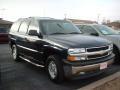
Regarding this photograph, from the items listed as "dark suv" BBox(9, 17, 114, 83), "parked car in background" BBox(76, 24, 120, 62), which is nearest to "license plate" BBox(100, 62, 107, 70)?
"dark suv" BBox(9, 17, 114, 83)

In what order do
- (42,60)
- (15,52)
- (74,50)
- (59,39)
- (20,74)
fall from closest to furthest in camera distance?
1. (74,50)
2. (59,39)
3. (42,60)
4. (20,74)
5. (15,52)

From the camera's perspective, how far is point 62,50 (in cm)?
559

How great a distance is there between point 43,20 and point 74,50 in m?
2.13

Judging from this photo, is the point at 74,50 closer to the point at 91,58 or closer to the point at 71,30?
the point at 91,58

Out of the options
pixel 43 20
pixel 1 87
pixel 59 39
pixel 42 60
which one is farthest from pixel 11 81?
pixel 43 20

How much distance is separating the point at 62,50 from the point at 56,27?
163cm

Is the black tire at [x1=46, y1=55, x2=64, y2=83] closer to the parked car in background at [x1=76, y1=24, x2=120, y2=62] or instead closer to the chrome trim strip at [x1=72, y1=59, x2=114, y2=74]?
the chrome trim strip at [x1=72, y1=59, x2=114, y2=74]

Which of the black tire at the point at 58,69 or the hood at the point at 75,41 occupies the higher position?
the hood at the point at 75,41

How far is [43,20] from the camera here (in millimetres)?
7195

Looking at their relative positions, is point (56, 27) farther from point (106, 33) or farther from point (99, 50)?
point (106, 33)

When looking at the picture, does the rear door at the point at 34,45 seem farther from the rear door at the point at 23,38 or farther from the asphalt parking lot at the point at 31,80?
the asphalt parking lot at the point at 31,80

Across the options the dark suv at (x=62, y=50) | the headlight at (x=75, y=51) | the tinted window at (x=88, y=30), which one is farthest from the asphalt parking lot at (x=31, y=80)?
the tinted window at (x=88, y=30)

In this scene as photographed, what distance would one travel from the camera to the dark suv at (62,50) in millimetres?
5465

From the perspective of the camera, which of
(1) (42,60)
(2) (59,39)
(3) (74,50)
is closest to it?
Answer: (3) (74,50)
